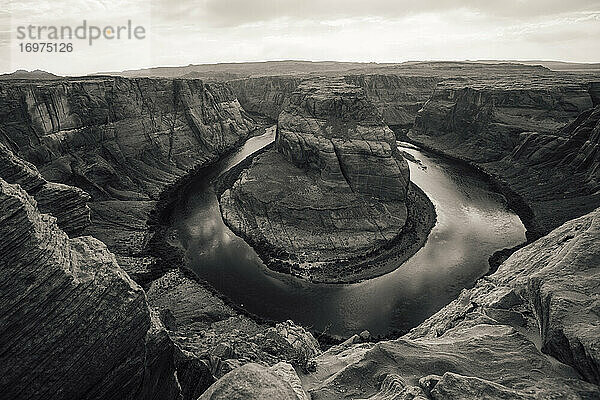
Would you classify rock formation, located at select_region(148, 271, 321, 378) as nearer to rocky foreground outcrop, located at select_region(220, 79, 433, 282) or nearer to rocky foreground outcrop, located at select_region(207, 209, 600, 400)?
rocky foreground outcrop, located at select_region(207, 209, 600, 400)

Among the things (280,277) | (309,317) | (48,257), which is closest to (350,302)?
(309,317)

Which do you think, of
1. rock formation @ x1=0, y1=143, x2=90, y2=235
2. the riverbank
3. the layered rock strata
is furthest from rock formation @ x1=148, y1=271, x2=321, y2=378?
the layered rock strata

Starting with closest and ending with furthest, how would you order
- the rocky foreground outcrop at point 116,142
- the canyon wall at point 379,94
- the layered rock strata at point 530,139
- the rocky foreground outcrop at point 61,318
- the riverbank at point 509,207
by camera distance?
the rocky foreground outcrop at point 61,318
the riverbank at point 509,207
the rocky foreground outcrop at point 116,142
the layered rock strata at point 530,139
the canyon wall at point 379,94

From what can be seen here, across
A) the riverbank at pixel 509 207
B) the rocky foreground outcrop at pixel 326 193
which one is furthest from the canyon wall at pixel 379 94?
the rocky foreground outcrop at pixel 326 193

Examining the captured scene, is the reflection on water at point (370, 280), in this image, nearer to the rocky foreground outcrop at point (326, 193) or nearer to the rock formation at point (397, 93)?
the rocky foreground outcrop at point (326, 193)

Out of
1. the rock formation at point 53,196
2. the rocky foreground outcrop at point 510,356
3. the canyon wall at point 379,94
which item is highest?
the canyon wall at point 379,94

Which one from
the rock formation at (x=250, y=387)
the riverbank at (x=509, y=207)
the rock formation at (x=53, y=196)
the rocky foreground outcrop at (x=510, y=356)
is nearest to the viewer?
the rock formation at (x=250, y=387)

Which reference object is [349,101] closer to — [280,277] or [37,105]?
[280,277]
